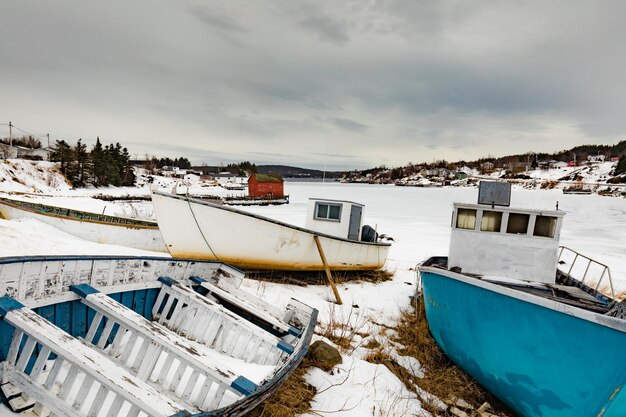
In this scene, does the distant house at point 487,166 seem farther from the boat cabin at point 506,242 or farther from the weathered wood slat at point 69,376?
the weathered wood slat at point 69,376

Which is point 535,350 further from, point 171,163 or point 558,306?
point 171,163

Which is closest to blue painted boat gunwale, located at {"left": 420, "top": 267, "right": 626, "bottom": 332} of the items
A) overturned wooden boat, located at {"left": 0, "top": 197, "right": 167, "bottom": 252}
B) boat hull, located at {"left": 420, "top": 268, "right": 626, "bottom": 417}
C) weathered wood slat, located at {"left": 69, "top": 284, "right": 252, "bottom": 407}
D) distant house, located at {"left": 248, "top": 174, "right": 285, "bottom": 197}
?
boat hull, located at {"left": 420, "top": 268, "right": 626, "bottom": 417}

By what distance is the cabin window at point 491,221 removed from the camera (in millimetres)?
7215

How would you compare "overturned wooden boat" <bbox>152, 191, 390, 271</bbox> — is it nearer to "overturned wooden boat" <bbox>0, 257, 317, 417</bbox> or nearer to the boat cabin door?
the boat cabin door

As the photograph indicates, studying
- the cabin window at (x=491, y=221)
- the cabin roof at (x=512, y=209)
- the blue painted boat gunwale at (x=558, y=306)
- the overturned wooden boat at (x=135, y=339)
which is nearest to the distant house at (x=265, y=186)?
the cabin roof at (x=512, y=209)

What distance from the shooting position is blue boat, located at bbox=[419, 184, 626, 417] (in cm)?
396

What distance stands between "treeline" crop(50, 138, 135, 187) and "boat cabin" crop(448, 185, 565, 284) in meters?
54.0

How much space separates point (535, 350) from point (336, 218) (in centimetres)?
805

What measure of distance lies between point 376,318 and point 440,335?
214cm

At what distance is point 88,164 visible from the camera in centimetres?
4975

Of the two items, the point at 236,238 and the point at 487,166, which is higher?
the point at 487,166

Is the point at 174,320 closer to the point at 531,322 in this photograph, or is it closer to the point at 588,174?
the point at 531,322

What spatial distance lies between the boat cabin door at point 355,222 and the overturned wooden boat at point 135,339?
645cm

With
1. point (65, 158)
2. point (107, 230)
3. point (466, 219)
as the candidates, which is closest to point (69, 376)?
point (466, 219)
